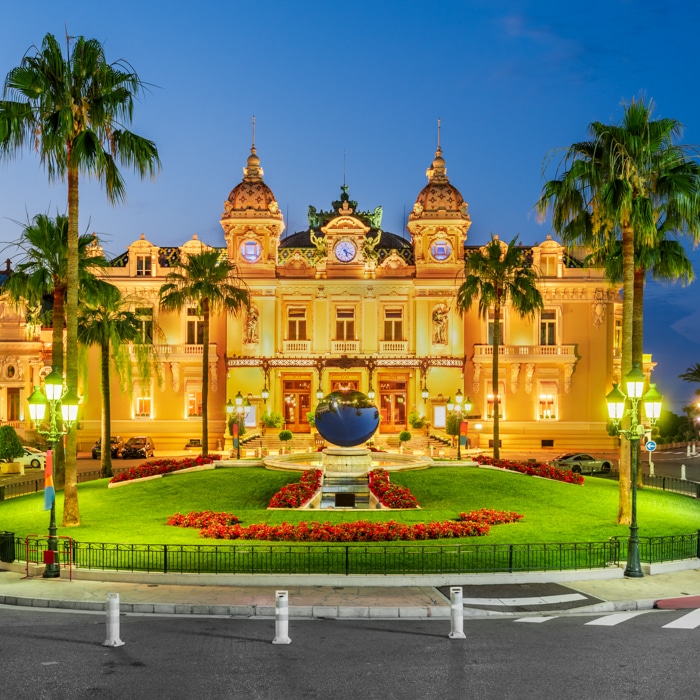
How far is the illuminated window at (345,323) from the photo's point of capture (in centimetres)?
5978

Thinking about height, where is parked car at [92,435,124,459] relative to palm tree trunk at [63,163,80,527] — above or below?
below

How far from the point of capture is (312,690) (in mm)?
11195

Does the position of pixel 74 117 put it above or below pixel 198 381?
above

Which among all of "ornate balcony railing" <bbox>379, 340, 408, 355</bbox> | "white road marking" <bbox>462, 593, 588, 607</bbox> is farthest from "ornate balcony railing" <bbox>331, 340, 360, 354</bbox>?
"white road marking" <bbox>462, 593, 588, 607</bbox>

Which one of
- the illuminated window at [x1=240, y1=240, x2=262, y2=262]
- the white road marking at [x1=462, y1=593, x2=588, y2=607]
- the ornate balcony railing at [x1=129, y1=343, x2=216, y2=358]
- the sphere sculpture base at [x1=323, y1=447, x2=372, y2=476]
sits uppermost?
the illuminated window at [x1=240, y1=240, x2=262, y2=262]

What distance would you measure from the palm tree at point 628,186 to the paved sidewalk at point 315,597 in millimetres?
7897

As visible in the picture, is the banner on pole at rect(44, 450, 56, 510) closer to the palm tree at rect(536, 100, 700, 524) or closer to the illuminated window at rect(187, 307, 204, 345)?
the palm tree at rect(536, 100, 700, 524)

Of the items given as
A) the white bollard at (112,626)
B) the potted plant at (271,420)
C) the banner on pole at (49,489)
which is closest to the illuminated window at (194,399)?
the potted plant at (271,420)

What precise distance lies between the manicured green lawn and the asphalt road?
287 inches

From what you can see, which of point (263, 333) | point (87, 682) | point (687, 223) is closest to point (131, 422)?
point (263, 333)

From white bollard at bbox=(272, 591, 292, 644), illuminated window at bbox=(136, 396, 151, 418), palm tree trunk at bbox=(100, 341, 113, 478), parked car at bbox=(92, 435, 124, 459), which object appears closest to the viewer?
white bollard at bbox=(272, 591, 292, 644)

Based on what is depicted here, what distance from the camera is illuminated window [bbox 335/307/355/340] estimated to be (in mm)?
59781

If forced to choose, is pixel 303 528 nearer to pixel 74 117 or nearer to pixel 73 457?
pixel 73 457

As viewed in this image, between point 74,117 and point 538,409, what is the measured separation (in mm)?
42513
